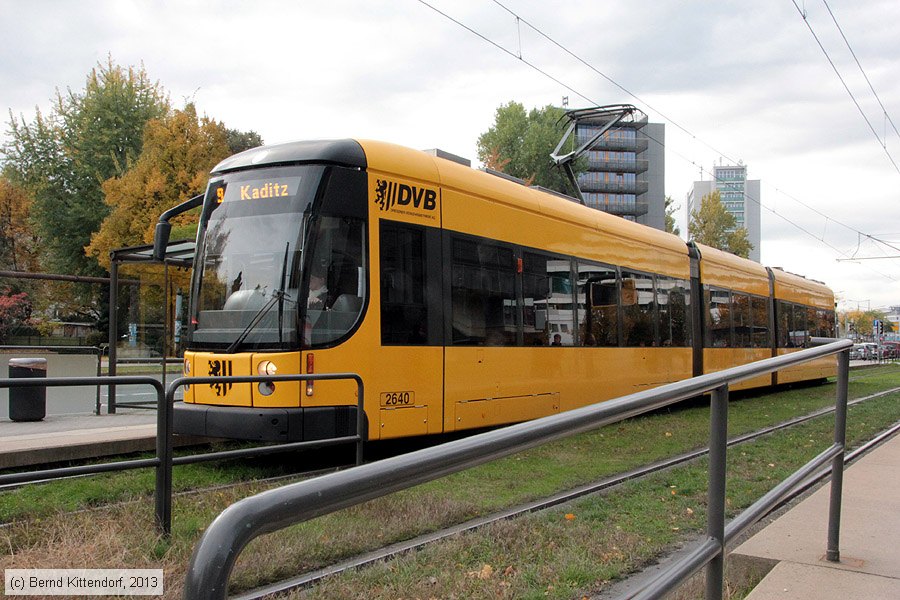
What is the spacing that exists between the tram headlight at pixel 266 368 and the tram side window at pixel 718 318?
37.8ft

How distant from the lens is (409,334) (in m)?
8.59

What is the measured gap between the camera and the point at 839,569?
4.04 meters

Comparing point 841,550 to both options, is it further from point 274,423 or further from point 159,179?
point 159,179

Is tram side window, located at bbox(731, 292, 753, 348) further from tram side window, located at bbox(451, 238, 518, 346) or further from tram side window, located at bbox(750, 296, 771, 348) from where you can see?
tram side window, located at bbox(451, 238, 518, 346)

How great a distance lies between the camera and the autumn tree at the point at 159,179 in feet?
96.9

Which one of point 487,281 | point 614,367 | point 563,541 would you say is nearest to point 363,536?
point 563,541

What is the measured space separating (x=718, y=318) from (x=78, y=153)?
31.9 metres

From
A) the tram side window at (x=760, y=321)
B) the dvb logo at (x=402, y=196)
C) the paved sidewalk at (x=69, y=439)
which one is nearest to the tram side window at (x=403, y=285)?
the dvb logo at (x=402, y=196)

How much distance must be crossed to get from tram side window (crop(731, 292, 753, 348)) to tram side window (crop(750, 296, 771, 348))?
1.17 feet

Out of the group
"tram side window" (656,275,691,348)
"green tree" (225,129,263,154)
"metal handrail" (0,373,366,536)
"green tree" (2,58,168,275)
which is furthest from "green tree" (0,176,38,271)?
"metal handrail" (0,373,366,536)

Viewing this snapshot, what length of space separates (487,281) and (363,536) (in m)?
7.59

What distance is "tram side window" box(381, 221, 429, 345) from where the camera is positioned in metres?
8.36

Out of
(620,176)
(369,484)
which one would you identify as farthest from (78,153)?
(620,176)

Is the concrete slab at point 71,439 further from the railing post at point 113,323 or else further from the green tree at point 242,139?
the green tree at point 242,139
